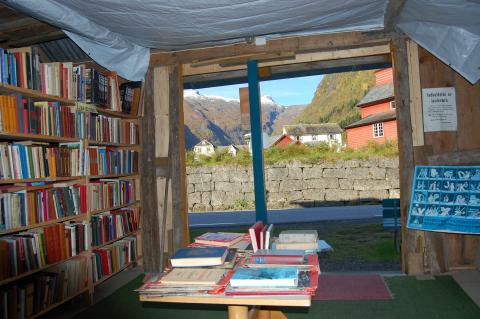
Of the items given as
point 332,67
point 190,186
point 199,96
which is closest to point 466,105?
point 332,67

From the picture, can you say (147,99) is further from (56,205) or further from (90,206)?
(56,205)

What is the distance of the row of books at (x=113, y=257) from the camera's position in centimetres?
387

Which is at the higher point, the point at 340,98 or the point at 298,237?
the point at 340,98

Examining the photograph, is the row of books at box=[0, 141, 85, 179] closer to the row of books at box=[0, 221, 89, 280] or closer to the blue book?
the row of books at box=[0, 221, 89, 280]

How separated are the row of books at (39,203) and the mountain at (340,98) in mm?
40489

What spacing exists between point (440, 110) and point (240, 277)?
11.2 ft

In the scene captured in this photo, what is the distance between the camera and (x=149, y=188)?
4.62 m

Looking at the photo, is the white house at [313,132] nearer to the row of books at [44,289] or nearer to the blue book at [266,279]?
the row of books at [44,289]

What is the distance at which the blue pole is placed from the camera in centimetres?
447

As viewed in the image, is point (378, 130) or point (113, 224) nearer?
point (113, 224)

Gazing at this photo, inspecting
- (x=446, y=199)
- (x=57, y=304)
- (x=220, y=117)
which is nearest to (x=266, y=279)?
(x=57, y=304)

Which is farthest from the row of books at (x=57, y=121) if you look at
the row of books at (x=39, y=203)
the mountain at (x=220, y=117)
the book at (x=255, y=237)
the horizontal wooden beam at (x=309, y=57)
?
the mountain at (x=220, y=117)

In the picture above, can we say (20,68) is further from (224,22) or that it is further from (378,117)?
(378,117)

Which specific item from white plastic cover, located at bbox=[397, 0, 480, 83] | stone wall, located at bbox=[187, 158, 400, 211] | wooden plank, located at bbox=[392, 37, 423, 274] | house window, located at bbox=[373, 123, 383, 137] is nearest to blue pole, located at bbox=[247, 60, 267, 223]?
wooden plank, located at bbox=[392, 37, 423, 274]
